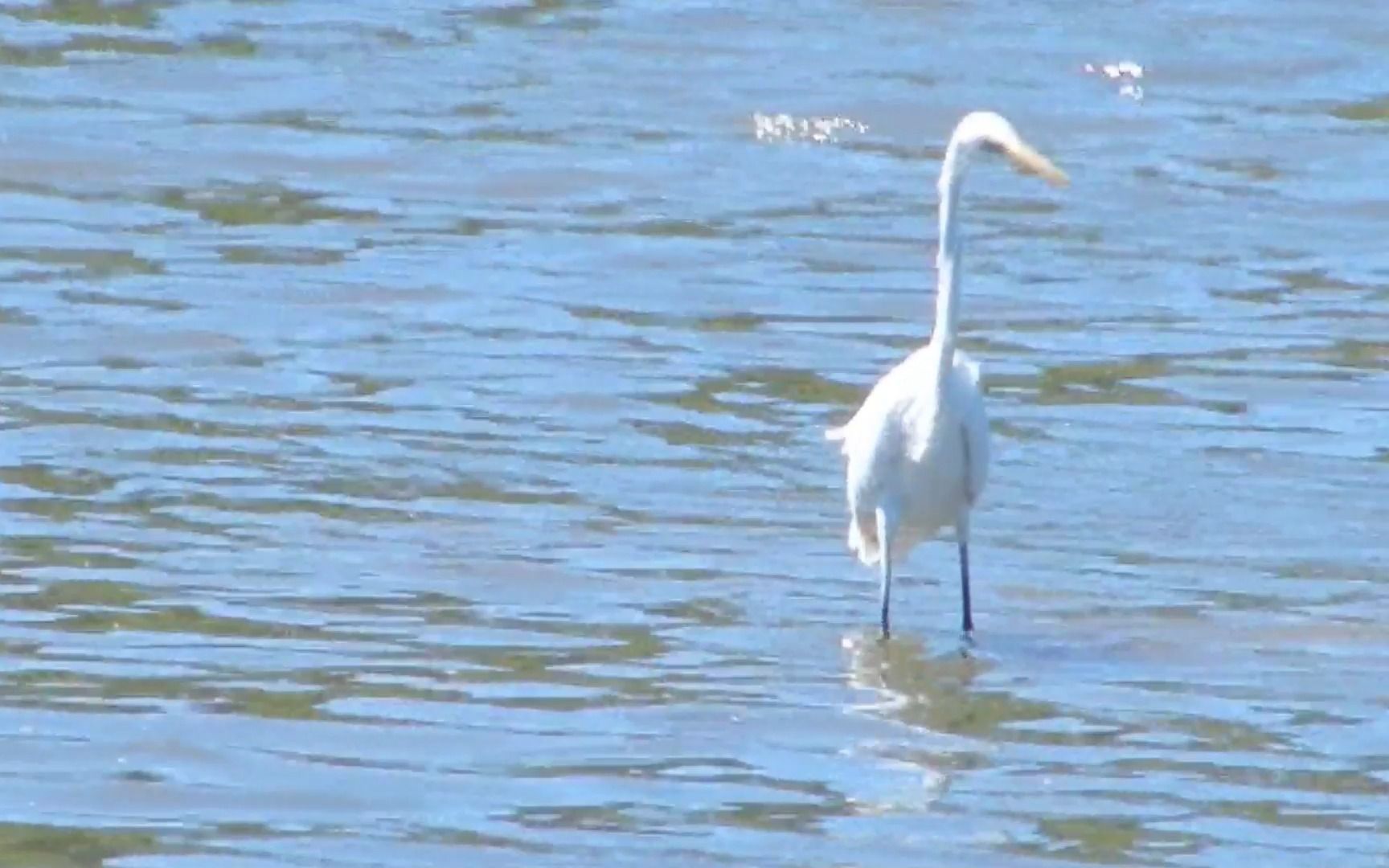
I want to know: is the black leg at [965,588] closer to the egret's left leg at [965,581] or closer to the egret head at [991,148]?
the egret's left leg at [965,581]

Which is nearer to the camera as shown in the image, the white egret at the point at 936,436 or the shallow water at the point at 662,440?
the shallow water at the point at 662,440

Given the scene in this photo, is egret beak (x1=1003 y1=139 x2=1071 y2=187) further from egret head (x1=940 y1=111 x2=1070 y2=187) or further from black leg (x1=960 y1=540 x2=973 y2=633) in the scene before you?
black leg (x1=960 y1=540 x2=973 y2=633)

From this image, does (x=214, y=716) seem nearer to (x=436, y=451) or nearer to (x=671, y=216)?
(x=436, y=451)

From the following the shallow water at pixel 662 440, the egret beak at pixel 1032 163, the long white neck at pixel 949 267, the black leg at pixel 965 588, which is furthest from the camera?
the long white neck at pixel 949 267

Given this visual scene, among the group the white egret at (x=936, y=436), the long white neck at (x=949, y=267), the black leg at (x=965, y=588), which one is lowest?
the black leg at (x=965, y=588)

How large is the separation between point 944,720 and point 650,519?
218 centimetres

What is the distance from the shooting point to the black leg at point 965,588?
996 cm

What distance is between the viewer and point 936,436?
33.4 feet

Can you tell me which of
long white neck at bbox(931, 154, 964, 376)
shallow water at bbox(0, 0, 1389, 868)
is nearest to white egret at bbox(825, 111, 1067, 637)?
long white neck at bbox(931, 154, 964, 376)

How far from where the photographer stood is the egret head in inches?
388

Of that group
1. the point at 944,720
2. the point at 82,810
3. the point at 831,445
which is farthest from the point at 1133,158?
the point at 82,810

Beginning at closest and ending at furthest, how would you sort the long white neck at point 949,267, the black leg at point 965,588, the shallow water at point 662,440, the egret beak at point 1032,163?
the shallow water at point 662,440 < the egret beak at point 1032,163 < the black leg at point 965,588 < the long white neck at point 949,267

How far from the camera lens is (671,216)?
1616cm

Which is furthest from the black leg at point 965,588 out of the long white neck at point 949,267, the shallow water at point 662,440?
the long white neck at point 949,267
